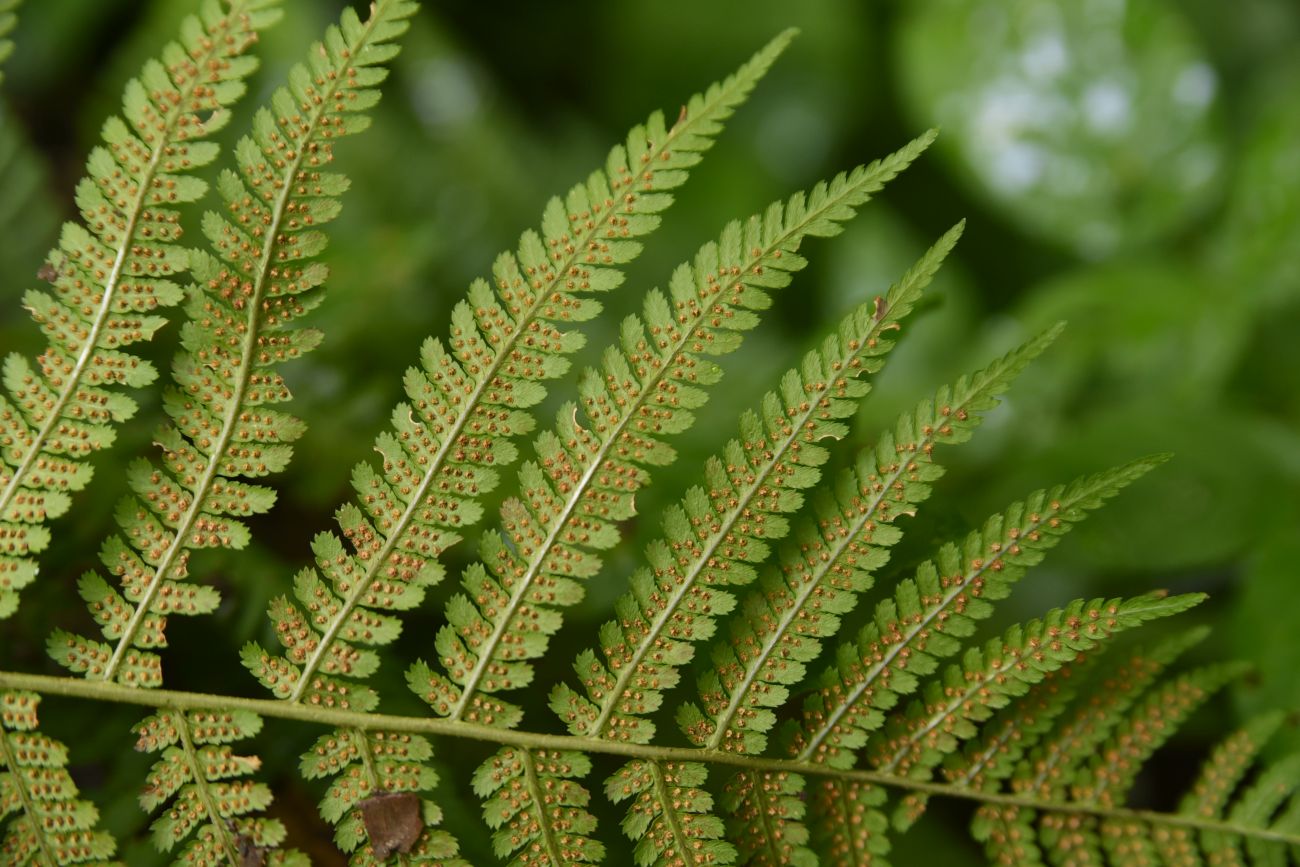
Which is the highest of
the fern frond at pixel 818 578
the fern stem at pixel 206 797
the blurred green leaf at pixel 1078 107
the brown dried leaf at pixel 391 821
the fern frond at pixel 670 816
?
the blurred green leaf at pixel 1078 107

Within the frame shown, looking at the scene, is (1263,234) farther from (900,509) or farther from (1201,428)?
(900,509)

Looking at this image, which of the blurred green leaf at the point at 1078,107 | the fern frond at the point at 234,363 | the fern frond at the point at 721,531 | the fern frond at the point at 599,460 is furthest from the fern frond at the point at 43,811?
the blurred green leaf at the point at 1078,107

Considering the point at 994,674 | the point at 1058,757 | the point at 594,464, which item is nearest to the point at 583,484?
the point at 594,464

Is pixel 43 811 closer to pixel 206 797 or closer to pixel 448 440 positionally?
pixel 206 797

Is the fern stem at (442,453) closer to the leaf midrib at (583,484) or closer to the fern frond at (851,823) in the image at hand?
the leaf midrib at (583,484)

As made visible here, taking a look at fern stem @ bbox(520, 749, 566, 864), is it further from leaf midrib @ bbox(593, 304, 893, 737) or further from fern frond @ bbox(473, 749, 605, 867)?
leaf midrib @ bbox(593, 304, 893, 737)

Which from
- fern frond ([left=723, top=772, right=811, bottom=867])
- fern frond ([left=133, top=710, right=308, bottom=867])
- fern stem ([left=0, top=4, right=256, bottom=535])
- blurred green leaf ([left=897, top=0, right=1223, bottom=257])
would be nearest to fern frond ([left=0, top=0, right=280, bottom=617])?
fern stem ([left=0, top=4, right=256, bottom=535])
